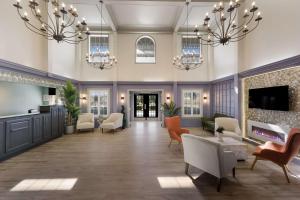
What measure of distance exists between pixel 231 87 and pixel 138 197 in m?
6.45

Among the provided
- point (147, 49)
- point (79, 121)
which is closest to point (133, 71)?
point (147, 49)

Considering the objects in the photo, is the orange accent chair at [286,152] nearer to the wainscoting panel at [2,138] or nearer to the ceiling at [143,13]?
the ceiling at [143,13]

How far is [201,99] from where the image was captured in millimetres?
10258

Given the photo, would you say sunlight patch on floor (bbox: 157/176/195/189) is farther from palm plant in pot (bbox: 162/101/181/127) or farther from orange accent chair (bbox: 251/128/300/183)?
palm plant in pot (bbox: 162/101/181/127)

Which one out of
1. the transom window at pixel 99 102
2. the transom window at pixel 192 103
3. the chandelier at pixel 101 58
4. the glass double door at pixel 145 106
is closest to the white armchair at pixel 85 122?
the transom window at pixel 99 102

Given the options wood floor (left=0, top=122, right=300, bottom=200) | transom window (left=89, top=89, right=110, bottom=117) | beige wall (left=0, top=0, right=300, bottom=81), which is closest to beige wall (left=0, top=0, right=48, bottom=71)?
beige wall (left=0, top=0, right=300, bottom=81)

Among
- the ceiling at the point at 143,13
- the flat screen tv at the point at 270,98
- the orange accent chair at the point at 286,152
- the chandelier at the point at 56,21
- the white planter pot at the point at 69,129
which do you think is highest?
the ceiling at the point at 143,13

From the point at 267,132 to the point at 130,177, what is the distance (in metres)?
4.45

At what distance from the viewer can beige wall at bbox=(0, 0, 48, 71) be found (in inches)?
186

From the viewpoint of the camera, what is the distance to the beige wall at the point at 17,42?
4.73m

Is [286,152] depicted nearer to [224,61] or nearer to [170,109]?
[224,61]

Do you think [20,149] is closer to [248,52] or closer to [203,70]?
[248,52]

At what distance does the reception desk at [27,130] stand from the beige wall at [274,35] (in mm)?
7476

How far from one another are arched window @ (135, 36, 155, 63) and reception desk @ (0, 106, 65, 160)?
16.8ft
